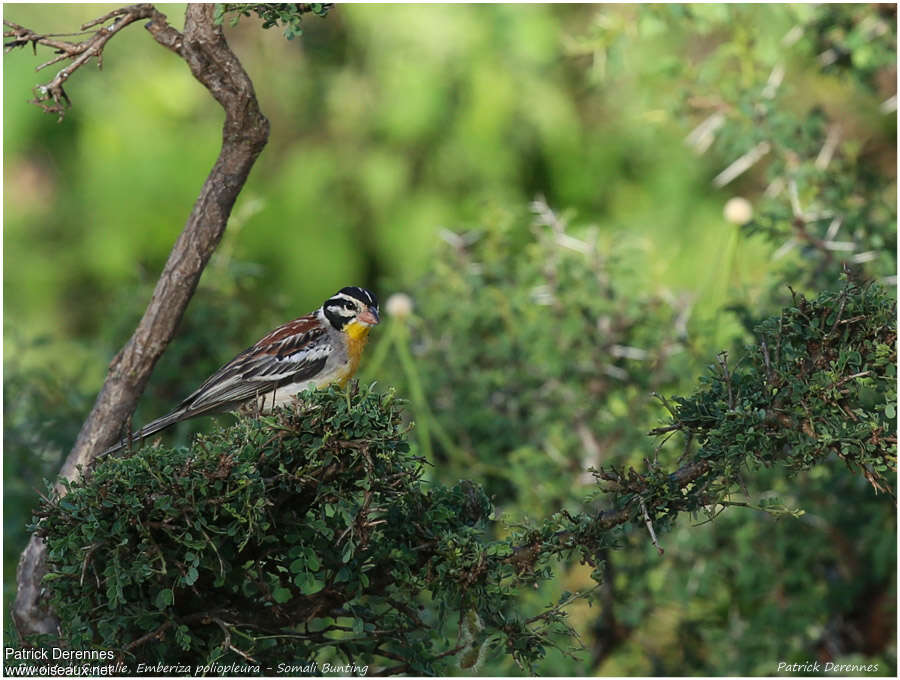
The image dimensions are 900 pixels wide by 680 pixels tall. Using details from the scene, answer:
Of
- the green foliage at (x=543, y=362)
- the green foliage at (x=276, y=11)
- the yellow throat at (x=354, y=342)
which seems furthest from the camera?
the green foliage at (x=543, y=362)

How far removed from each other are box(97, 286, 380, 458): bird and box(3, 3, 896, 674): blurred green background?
1287mm

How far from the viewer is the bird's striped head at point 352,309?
144 inches

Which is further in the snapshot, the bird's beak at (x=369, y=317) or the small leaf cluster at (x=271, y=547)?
the bird's beak at (x=369, y=317)

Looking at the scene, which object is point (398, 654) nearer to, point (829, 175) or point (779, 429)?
point (779, 429)

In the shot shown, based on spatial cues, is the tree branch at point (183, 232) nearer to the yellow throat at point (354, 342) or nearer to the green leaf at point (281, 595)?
the green leaf at point (281, 595)

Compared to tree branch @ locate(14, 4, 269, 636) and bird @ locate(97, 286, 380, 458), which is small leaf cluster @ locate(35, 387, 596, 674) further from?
bird @ locate(97, 286, 380, 458)

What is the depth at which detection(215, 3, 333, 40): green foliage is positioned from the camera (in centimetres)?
283

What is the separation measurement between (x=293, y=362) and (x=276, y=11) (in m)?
1.27

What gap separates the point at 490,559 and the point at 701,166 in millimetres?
6414

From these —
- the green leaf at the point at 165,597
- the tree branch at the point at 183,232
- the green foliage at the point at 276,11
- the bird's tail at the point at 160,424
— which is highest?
the green foliage at the point at 276,11

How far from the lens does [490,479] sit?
207 inches

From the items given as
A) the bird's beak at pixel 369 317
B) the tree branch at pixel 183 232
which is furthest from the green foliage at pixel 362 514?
the bird's beak at pixel 369 317

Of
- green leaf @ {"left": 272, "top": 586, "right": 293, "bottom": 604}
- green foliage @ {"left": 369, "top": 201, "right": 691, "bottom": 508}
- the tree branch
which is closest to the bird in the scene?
the tree branch

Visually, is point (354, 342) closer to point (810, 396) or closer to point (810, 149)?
point (810, 396)
